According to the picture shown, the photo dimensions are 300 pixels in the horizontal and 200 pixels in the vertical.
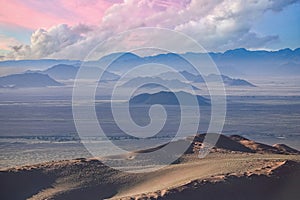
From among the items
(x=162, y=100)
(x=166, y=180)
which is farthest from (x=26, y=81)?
(x=166, y=180)

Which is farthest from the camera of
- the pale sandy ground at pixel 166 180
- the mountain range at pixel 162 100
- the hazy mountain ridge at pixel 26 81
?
the hazy mountain ridge at pixel 26 81

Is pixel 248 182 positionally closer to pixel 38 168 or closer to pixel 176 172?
pixel 176 172

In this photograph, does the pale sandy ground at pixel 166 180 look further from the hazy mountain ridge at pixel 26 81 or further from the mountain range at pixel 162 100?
the hazy mountain ridge at pixel 26 81

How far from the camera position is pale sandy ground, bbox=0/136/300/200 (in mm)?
21266

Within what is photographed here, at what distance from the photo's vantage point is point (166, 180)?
2538cm

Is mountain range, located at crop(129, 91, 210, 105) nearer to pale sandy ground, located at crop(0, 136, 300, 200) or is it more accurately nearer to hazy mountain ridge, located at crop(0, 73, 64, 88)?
pale sandy ground, located at crop(0, 136, 300, 200)

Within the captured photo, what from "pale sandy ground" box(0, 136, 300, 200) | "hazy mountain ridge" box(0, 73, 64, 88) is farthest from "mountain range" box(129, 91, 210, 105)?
"hazy mountain ridge" box(0, 73, 64, 88)

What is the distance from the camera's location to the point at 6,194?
24.9m

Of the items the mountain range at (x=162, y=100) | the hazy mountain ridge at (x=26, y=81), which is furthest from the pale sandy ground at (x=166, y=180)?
the hazy mountain ridge at (x=26, y=81)

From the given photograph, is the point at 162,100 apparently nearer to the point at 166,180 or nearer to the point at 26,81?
the point at 166,180

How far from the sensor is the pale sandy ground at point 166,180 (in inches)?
837

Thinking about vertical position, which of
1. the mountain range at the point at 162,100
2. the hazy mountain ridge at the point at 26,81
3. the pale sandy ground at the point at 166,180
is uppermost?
the hazy mountain ridge at the point at 26,81

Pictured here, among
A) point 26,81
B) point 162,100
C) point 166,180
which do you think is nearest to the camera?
point 166,180

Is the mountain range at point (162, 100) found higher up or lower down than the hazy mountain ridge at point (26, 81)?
lower down
